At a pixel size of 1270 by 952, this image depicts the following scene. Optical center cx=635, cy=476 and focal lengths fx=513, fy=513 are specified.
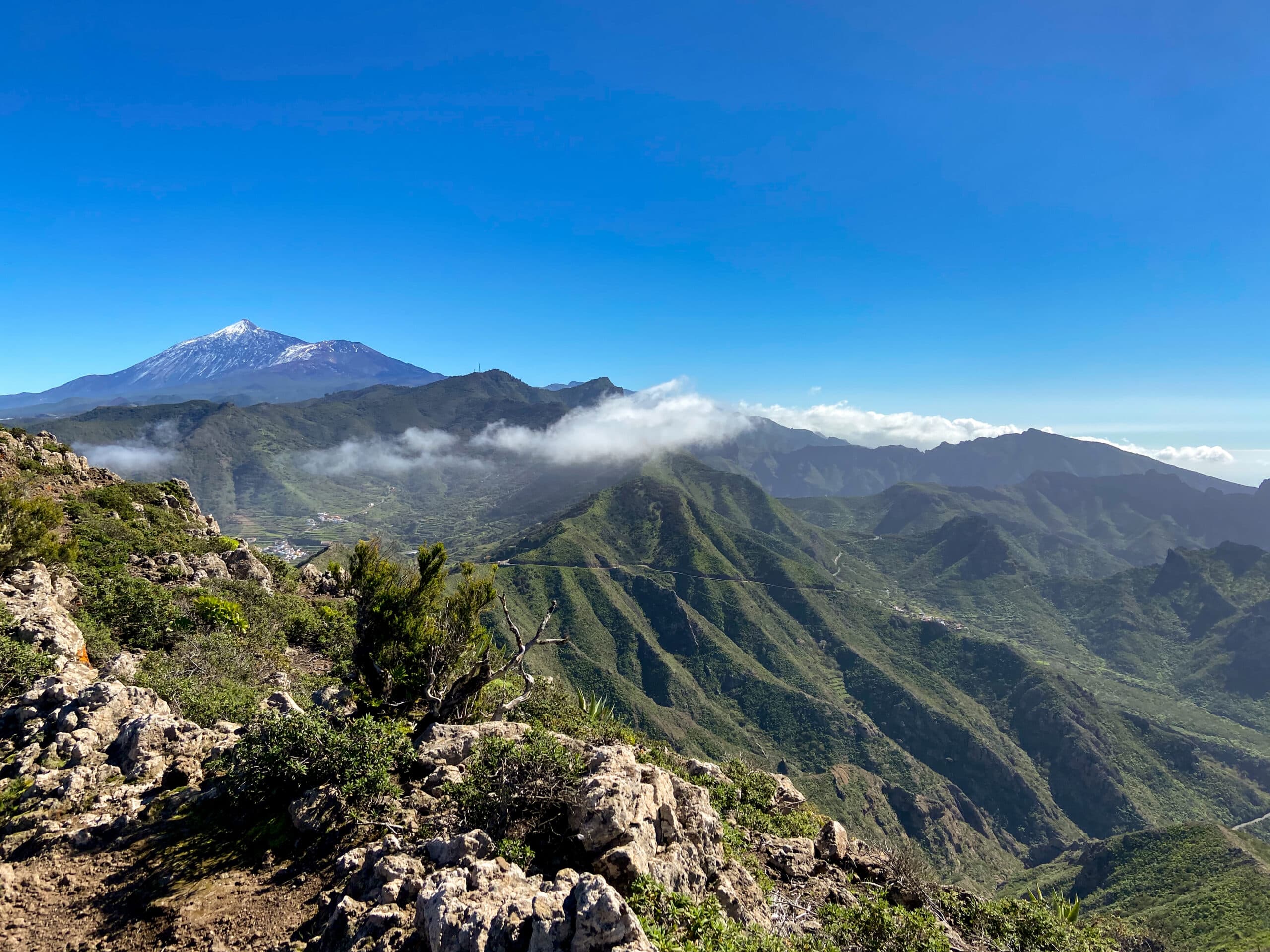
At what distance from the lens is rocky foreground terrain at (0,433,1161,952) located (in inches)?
368

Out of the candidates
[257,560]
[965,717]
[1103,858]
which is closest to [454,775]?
[257,560]

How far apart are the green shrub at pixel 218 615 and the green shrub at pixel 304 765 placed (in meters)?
23.2

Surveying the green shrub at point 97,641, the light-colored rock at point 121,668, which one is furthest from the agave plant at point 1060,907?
the green shrub at point 97,641

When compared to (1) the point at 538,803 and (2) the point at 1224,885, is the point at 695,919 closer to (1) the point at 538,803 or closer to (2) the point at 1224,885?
(1) the point at 538,803

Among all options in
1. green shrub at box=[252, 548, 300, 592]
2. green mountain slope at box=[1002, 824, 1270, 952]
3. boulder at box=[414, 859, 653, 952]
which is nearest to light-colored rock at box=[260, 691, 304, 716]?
boulder at box=[414, 859, 653, 952]

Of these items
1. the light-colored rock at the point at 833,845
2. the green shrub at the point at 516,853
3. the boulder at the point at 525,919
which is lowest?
the light-colored rock at the point at 833,845

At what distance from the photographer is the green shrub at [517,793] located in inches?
467

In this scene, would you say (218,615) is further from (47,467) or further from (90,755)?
(47,467)

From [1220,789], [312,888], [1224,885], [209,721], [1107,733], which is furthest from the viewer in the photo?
[1107,733]

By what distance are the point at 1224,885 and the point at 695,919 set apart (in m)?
118

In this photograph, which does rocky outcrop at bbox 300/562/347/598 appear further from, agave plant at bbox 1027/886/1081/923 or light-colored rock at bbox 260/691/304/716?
agave plant at bbox 1027/886/1081/923

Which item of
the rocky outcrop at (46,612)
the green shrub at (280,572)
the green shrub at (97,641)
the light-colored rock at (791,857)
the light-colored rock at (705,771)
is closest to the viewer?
the light-colored rock at (791,857)

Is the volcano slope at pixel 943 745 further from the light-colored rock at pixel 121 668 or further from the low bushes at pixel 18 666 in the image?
the low bushes at pixel 18 666

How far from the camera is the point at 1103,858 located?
3748 inches
